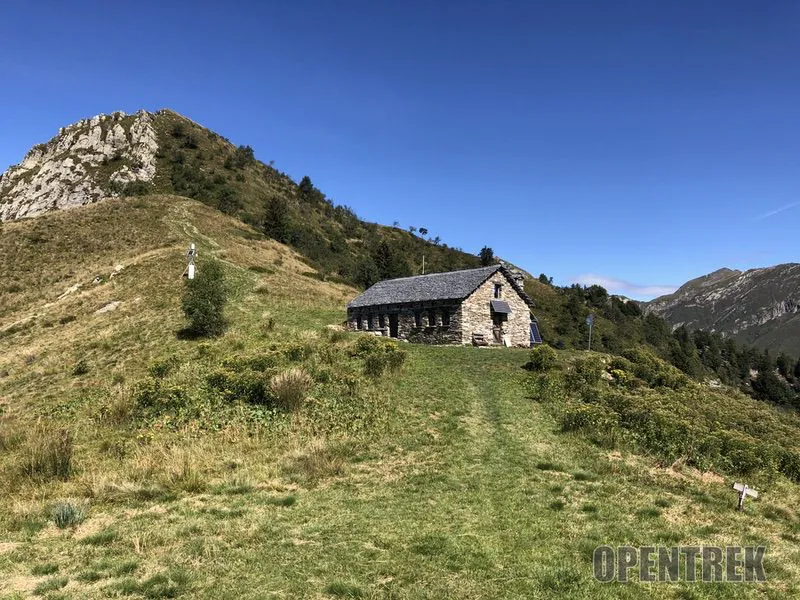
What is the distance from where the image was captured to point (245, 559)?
7535mm

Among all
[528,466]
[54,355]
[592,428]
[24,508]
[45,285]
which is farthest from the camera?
[45,285]

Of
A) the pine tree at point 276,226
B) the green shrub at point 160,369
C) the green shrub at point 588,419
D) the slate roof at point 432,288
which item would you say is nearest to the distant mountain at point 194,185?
the pine tree at point 276,226

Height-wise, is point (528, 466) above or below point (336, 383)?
below

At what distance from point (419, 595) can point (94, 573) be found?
463cm

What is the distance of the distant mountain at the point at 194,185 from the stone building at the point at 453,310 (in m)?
24.5

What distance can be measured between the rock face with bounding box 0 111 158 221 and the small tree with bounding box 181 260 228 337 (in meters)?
60.9

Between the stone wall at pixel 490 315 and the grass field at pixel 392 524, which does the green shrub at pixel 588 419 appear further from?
the stone wall at pixel 490 315

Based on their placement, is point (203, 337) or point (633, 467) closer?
point (633, 467)

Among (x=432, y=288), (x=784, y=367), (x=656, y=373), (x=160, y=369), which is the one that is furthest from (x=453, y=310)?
(x=784, y=367)

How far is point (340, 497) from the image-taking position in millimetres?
10641

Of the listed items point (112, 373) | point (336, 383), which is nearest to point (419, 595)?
point (336, 383)

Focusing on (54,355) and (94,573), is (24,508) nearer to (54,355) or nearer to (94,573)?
(94,573)

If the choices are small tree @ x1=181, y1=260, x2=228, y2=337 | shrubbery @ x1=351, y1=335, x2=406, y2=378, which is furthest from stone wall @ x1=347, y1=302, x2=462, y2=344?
small tree @ x1=181, y1=260, x2=228, y2=337

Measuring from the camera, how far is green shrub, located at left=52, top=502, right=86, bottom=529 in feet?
28.9
